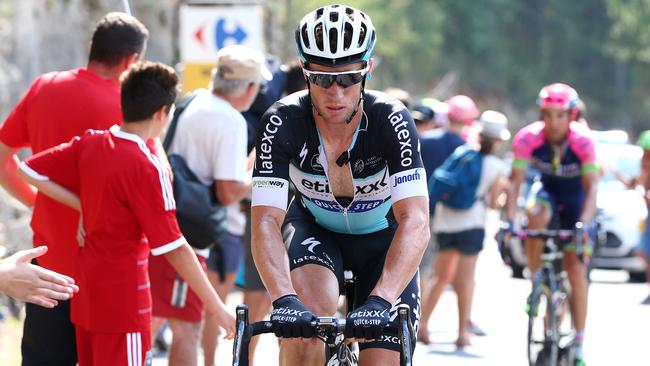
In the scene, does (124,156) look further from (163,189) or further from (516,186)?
(516,186)

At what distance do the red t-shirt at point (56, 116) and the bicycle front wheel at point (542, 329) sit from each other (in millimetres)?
4346

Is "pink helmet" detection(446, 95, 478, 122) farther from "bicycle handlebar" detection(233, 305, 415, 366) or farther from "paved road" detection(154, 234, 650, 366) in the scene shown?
"bicycle handlebar" detection(233, 305, 415, 366)

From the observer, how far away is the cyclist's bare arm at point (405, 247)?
5.44 metres

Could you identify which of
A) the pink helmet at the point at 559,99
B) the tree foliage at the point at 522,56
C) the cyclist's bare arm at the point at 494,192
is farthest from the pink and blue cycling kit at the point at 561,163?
the tree foliage at the point at 522,56

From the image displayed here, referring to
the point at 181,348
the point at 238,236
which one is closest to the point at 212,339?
the point at 238,236

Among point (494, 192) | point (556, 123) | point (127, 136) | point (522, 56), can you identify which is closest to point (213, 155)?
point (127, 136)

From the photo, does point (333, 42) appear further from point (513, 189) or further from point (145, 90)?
point (513, 189)

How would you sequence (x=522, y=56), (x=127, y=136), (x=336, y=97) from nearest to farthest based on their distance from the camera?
(x=336, y=97) < (x=127, y=136) < (x=522, y=56)

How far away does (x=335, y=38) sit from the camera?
18.7ft

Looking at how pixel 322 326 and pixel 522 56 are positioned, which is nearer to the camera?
pixel 322 326

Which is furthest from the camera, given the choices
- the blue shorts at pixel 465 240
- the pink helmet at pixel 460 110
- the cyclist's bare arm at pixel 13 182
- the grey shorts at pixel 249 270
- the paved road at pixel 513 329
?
the pink helmet at pixel 460 110

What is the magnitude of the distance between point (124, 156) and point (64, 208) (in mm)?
586

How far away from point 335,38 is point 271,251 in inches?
36.1

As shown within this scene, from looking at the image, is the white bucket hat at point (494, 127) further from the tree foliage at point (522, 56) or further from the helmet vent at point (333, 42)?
the tree foliage at point (522, 56)
